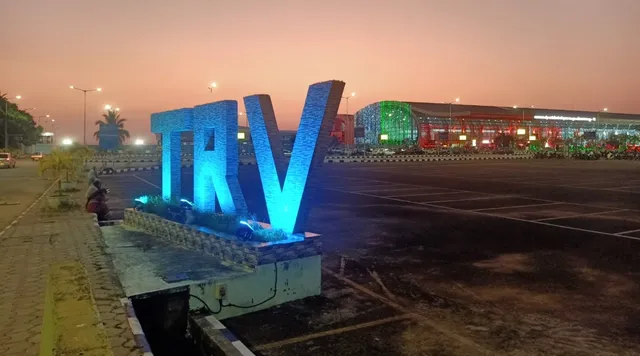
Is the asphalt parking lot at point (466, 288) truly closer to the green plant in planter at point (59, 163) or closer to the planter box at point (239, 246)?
the planter box at point (239, 246)

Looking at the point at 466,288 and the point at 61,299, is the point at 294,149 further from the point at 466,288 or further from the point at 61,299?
the point at 61,299

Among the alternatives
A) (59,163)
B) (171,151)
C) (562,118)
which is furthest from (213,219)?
(562,118)

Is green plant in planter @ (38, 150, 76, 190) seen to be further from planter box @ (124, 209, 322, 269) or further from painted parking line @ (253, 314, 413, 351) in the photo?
painted parking line @ (253, 314, 413, 351)

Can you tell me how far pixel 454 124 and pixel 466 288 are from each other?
111 metres

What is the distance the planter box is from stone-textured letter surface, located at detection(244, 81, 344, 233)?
392 millimetres

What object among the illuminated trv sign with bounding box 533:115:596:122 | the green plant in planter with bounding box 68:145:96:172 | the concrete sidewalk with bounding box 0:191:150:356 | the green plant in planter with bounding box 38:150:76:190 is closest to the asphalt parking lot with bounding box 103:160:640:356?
the concrete sidewalk with bounding box 0:191:150:356

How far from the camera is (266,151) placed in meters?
8.43

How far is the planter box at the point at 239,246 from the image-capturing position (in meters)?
7.43

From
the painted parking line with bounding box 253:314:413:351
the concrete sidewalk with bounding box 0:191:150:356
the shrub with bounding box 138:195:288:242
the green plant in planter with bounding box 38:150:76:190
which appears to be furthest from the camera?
the green plant in planter with bounding box 38:150:76:190

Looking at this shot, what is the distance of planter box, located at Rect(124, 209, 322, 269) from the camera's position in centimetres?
743

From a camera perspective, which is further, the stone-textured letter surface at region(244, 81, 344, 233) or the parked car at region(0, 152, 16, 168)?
the parked car at region(0, 152, 16, 168)

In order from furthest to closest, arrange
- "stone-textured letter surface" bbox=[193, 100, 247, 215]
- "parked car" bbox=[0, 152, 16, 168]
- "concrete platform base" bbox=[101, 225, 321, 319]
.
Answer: "parked car" bbox=[0, 152, 16, 168] < "stone-textured letter surface" bbox=[193, 100, 247, 215] < "concrete platform base" bbox=[101, 225, 321, 319]

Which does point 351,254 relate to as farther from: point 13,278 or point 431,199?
point 431,199

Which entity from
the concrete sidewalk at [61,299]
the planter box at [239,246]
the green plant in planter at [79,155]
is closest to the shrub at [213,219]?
the planter box at [239,246]
